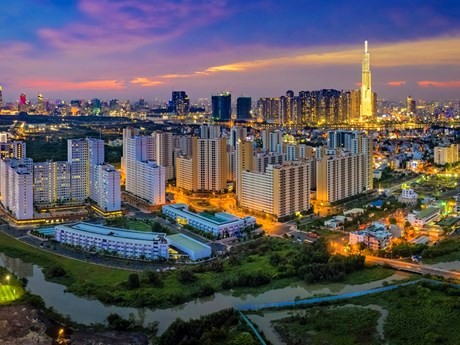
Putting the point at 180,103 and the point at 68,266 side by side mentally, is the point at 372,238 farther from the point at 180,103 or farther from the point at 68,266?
the point at 180,103

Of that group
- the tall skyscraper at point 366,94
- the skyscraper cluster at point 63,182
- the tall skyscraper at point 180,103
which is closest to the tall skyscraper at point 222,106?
the tall skyscraper at point 180,103

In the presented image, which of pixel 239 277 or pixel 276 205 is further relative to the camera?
pixel 276 205

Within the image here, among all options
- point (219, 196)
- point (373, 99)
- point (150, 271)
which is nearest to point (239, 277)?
point (150, 271)

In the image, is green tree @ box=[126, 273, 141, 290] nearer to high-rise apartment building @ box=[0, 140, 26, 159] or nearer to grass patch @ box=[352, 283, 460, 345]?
grass patch @ box=[352, 283, 460, 345]

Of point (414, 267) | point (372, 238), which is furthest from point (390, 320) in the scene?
point (372, 238)

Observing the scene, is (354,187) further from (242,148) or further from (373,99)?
(373,99)
